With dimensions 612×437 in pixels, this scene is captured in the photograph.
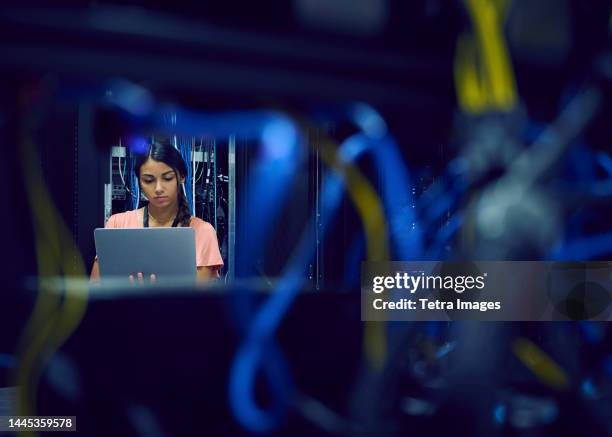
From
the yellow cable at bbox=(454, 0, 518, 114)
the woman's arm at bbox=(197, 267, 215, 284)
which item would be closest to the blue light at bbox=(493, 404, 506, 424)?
the yellow cable at bbox=(454, 0, 518, 114)

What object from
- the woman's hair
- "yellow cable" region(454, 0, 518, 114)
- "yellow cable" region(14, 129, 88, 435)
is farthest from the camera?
the woman's hair

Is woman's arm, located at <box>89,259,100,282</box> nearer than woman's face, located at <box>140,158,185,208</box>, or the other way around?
woman's arm, located at <box>89,259,100,282</box>

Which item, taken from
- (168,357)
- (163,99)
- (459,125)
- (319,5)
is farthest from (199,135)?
(459,125)

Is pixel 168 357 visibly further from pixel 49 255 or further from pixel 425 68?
pixel 425 68

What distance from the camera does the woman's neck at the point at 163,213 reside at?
6.31 feet

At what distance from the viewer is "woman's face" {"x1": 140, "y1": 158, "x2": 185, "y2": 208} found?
6.05 ft

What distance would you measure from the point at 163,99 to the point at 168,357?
0.67 metres

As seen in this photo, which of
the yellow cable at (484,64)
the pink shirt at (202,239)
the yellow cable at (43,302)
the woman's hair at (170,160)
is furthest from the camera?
the pink shirt at (202,239)

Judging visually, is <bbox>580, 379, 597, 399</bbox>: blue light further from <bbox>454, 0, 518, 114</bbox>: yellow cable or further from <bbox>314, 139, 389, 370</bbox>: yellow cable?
<bbox>454, 0, 518, 114</bbox>: yellow cable

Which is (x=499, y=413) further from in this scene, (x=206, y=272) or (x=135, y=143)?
(x=135, y=143)

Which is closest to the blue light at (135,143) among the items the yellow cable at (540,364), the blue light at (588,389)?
the yellow cable at (540,364)

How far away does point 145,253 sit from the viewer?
1396 mm

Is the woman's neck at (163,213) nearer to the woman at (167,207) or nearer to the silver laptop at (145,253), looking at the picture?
the woman at (167,207)

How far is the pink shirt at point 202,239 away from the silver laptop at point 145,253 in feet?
1.54
